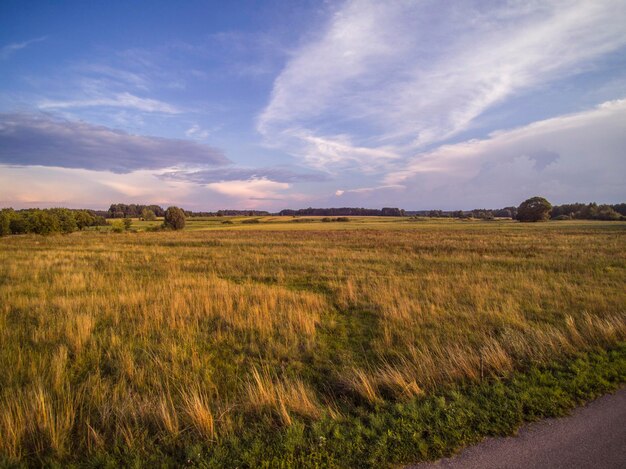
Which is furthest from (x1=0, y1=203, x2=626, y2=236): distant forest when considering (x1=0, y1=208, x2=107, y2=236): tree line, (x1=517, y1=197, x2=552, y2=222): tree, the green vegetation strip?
the green vegetation strip

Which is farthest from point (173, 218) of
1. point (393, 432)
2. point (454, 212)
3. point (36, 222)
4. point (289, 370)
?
point (454, 212)

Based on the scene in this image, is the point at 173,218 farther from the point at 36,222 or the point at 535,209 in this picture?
the point at 535,209

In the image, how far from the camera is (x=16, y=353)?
6207mm

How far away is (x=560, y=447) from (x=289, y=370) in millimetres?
4148

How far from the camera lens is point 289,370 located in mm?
5746

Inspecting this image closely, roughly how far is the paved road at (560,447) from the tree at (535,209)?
354 feet

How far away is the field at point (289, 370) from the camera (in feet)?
11.8

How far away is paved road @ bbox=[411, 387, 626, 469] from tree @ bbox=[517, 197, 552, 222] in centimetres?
10797

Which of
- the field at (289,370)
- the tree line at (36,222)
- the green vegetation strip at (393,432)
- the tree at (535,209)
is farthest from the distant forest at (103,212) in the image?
the green vegetation strip at (393,432)

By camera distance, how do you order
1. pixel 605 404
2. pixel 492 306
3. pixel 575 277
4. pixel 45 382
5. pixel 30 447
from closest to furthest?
1. pixel 30 447
2. pixel 605 404
3. pixel 45 382
4. pixel 492 306
5. pixel 575 277

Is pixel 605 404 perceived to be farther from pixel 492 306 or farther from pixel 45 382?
pixel 45 382

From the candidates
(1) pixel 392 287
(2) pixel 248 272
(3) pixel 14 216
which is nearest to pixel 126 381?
(1) pixel 392 287

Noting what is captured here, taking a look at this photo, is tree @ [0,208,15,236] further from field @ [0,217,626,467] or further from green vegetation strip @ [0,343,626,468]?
green vegetation strip @ [0,343,626,468]

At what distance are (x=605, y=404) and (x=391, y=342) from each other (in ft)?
12.1
